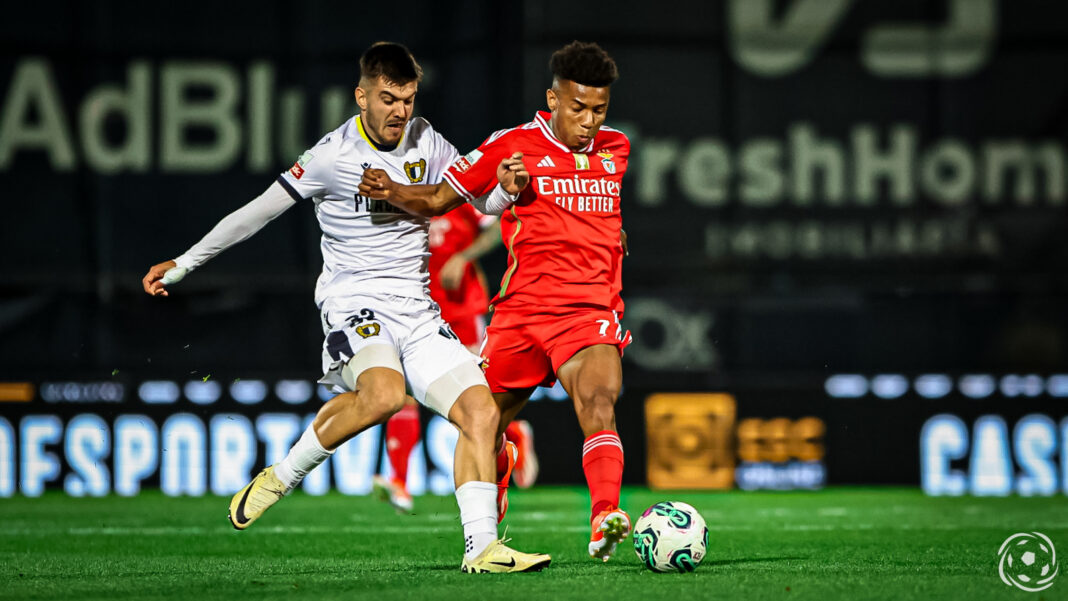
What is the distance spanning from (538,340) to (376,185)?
806 millimetres

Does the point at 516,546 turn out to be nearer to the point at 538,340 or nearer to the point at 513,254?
the point at 538,340

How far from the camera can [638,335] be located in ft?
31.8

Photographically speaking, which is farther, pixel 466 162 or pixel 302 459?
pixel 466 162

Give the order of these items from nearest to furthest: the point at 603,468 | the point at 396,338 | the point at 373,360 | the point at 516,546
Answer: the point at 603,468 → the point at 373,360 → the point at 396,338 → the point at 516,546

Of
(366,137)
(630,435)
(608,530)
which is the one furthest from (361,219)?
(630,435)

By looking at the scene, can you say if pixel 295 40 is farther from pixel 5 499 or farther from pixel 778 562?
A: pixel 778 562

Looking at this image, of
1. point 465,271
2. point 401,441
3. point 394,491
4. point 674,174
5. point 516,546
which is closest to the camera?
point 516,546

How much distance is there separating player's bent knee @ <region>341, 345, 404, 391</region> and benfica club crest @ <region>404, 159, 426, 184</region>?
24.3 inches

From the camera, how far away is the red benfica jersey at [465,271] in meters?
8.74

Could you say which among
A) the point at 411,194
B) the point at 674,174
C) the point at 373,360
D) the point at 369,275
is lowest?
the point at 373,360

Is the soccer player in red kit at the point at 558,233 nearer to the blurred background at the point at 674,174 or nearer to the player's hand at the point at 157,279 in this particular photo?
the player's hand at the point at 157,279

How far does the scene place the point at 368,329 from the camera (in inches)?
216

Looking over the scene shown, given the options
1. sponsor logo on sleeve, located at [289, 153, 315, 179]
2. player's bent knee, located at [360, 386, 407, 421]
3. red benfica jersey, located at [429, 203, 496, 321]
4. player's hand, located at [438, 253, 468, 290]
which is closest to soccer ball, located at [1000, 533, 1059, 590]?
player's bent knee, located at [360, 386, 407, 421]

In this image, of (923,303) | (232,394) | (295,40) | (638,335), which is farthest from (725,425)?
(295,40)
